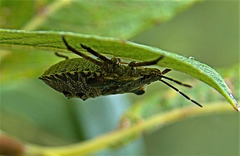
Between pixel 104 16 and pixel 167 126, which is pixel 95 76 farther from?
pixel 167 126

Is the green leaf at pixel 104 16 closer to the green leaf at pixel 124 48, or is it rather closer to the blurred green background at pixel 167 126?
the blurred green background at pixel 167 126

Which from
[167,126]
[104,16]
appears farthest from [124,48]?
[167,126]

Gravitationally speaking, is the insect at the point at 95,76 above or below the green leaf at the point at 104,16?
below

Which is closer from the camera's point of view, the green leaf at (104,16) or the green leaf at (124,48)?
the green leaf at (124,48)

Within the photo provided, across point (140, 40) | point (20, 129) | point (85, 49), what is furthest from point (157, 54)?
point (140, 40)

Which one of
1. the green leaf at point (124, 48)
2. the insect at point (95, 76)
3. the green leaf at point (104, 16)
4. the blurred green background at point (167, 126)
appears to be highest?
the blurred green background at point (167, 126)

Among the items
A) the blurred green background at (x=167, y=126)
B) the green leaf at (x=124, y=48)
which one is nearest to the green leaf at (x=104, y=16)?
the blurred green background at (x=167, y=126)
